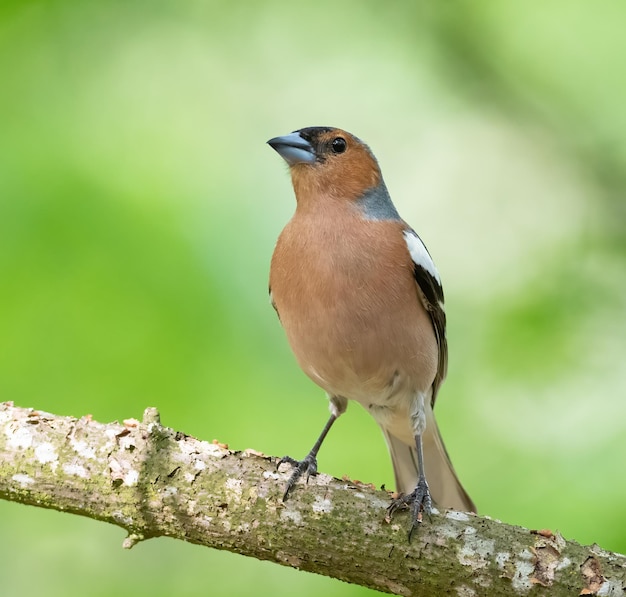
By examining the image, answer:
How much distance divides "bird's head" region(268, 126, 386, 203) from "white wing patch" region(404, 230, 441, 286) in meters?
0.43

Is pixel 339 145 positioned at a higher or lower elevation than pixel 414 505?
higher

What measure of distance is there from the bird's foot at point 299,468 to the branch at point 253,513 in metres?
0.05

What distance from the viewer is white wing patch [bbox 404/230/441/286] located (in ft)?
17.1

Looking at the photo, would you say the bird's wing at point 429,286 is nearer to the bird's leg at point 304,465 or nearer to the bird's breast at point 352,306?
the bird's breast at point 352,306

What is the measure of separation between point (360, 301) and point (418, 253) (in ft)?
2.06

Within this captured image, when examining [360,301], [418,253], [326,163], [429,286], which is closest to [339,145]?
[326,163]

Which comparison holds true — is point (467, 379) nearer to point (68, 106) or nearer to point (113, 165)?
point (113, 165)

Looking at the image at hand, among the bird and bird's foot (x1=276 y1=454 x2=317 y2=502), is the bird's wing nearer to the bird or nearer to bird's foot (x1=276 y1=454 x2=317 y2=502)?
the bird

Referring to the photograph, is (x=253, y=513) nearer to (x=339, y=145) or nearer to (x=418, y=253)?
(x=418, y=253)

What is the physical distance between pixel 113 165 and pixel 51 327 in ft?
3.95

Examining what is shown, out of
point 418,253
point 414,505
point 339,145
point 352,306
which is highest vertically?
point 339,145

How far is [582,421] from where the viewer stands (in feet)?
18.2

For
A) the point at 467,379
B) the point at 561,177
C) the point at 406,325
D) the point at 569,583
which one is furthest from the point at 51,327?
the point at 561,177

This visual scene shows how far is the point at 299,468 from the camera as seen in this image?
448 centimetres
